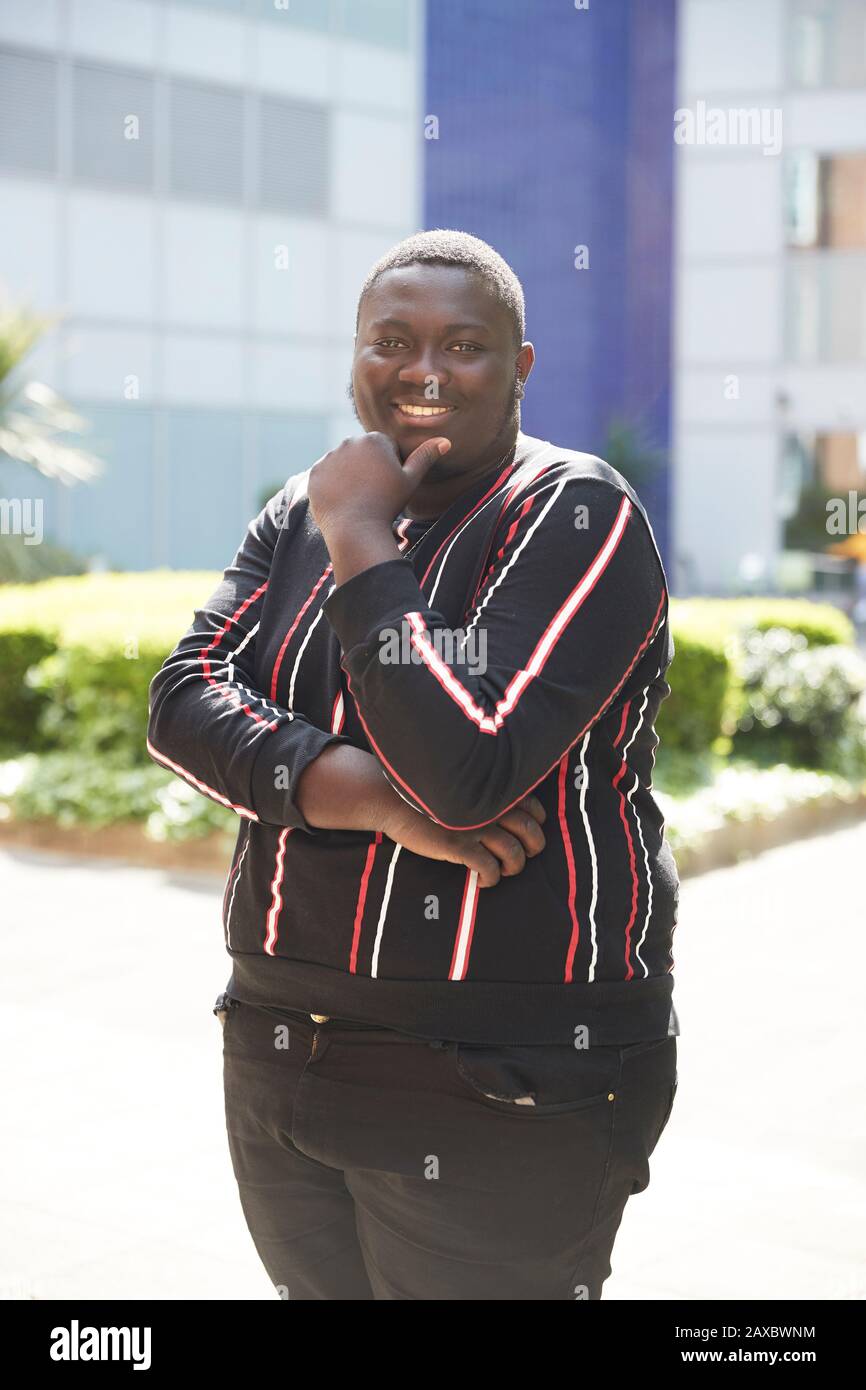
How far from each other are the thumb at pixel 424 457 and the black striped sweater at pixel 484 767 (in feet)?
0.26

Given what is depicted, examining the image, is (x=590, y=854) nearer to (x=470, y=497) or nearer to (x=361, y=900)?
(x=361, y=900)

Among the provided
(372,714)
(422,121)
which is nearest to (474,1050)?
(372,714)

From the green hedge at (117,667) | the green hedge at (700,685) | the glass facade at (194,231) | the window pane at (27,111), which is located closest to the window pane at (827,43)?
the glass facade at (194,231)

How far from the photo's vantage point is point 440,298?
187 centimetres

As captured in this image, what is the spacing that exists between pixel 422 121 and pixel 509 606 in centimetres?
2361

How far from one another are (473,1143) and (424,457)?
0.79m

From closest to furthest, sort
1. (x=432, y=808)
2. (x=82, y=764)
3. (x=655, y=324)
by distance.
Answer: (x=432, y=808) → (x=82, y=764) → (x=655, y=324)

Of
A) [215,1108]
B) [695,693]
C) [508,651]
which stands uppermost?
[508,651]

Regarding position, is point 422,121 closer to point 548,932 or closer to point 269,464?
point 269,464

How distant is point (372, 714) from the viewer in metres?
1.73

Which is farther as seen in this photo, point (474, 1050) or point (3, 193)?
point (3, 193)

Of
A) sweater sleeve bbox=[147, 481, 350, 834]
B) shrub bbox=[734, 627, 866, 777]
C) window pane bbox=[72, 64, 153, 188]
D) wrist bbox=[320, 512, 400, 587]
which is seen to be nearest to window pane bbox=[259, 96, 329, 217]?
window pane bbox=[72, 64, 153, 188]

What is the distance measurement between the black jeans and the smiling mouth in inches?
28.5

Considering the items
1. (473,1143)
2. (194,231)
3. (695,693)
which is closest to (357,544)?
(473,1143)
